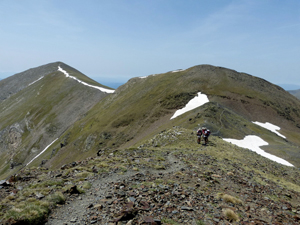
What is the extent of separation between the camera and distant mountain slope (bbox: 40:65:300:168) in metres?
53.7

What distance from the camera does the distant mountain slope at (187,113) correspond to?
176 feet

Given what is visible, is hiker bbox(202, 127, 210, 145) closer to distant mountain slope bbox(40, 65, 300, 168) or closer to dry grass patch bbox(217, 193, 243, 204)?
distant mountain slope bbox(40, 65, 300, 168)

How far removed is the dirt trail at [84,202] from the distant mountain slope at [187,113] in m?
30.6

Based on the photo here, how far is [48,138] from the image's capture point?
102 m

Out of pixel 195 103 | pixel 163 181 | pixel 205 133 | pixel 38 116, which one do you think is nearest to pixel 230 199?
pixel 163 181

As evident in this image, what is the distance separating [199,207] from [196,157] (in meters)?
11.8

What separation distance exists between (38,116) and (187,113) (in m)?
104

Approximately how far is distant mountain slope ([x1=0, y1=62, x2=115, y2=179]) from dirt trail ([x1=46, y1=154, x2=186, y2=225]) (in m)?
90.8

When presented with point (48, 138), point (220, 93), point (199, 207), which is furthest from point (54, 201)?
point (48, 138)

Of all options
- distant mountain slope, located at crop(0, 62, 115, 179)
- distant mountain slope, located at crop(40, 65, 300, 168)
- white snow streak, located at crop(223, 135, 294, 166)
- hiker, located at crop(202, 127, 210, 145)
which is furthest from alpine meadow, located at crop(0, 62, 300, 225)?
distant mountain slope, located at crop(0, 62, 115, 179)

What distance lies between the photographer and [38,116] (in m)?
125

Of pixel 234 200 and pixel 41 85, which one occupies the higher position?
pixel 41 85

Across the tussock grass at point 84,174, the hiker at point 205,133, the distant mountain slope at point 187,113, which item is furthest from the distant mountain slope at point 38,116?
the tussock grass at point 84,174

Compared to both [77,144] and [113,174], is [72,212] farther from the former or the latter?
[77,144]
